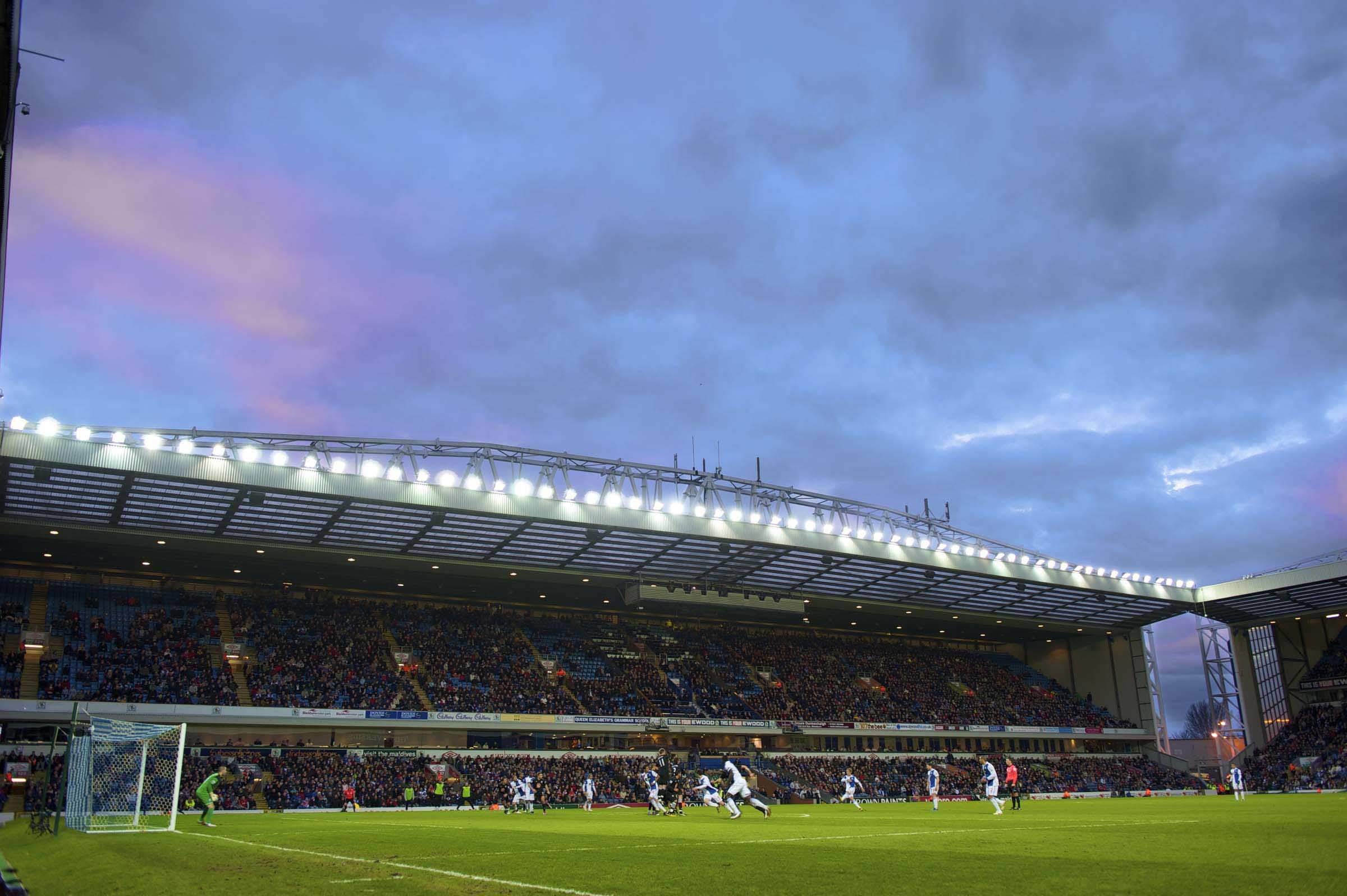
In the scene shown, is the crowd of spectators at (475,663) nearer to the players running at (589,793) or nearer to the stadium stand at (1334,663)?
the players running at (589,793)

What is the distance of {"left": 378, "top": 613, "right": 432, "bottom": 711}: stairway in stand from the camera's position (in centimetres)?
4728

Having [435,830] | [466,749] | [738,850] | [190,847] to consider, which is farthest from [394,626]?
[738,850]

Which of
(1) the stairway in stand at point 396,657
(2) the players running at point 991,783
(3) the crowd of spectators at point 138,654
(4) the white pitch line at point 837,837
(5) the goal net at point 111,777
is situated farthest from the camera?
(1) the stairway in stand at point 396,657

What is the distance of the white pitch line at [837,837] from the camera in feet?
44.7

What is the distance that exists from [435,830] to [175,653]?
28653 mm

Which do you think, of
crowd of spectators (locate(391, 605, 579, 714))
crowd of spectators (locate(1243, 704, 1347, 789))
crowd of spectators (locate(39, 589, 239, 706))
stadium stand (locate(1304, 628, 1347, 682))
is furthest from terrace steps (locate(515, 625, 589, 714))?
stadium stand (locate(1304, 628, 1347, 682))

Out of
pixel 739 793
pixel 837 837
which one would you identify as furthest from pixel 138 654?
pixel 837 837

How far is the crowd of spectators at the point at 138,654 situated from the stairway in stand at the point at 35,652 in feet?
1.13

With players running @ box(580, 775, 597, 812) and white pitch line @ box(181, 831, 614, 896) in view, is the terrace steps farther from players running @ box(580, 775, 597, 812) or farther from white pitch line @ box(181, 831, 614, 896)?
white pitch line @ box(181, 831, 614, 896)

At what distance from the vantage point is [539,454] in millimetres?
41500

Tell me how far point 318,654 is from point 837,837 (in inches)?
1494

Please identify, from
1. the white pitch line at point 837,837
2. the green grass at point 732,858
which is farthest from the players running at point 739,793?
the white pitch line at point 837,837

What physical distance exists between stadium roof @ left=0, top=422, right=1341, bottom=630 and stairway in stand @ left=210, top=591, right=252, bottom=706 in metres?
5.82

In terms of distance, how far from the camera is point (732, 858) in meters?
12.0
